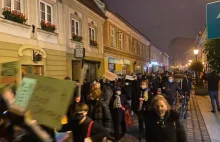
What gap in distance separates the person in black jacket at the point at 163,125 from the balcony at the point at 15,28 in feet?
27.2

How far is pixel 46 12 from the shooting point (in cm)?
1372

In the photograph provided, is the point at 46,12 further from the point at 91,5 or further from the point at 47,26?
the point at 91,5

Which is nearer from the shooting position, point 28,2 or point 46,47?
point 28,2

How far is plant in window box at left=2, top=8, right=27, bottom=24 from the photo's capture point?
34.6ft

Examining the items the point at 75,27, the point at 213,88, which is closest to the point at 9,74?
the point at 213,88

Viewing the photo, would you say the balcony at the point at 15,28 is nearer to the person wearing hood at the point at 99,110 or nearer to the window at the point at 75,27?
the window at the point at 75,27

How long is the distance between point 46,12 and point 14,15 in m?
2.92

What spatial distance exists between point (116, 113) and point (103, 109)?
3.08 ft

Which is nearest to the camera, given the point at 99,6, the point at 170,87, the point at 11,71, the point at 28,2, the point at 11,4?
the point at 11,71

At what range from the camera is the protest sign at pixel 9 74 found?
11.3 ft

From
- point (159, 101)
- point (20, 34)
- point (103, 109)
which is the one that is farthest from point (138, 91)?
point (20, 34)

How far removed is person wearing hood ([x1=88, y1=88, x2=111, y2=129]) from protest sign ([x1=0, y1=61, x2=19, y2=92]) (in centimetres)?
301

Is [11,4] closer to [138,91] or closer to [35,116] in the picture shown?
[138,91]

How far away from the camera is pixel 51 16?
14.3m
